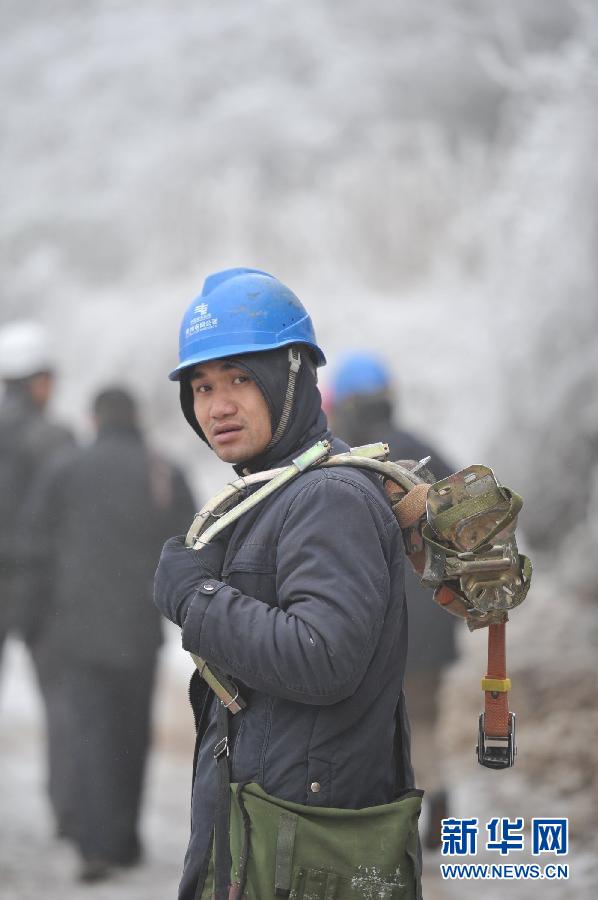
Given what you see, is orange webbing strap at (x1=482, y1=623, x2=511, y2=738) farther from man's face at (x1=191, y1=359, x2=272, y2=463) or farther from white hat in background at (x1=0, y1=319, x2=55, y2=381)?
white hat in background at (x1=0, y1=319, x2=55, y2=381)

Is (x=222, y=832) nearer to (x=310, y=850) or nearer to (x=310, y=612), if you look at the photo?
(x=310, y=850)

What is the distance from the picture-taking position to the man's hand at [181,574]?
172cm

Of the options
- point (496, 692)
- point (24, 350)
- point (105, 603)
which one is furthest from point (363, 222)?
point (496, 692)

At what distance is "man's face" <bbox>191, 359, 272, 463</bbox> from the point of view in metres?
1.86

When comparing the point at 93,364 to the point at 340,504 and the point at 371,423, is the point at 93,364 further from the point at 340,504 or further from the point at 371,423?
the point at 340,504

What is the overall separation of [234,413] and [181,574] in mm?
288

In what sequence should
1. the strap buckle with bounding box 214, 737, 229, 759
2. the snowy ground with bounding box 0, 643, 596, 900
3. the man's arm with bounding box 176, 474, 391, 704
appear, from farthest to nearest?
the snowy ground with bounding box 0, 643, 596, 900
the strap buckle with bounding box 214, 737, 229, 759
the man's arm with bounding box 176, 474, 391, 704

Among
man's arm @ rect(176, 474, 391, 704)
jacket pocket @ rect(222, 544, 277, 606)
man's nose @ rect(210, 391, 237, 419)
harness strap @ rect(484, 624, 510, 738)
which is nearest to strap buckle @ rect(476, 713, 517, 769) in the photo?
harness strap @ rect(484, 624, 510, 738)

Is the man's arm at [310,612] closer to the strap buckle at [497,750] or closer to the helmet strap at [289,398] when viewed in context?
the helmet strap at [289,398]

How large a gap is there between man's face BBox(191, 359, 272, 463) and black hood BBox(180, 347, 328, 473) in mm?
18

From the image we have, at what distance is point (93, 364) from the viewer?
4828 mm

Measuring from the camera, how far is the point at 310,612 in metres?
1.65

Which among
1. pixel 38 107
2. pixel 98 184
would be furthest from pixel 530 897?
pixel 38 107

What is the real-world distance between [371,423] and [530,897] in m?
1.60
